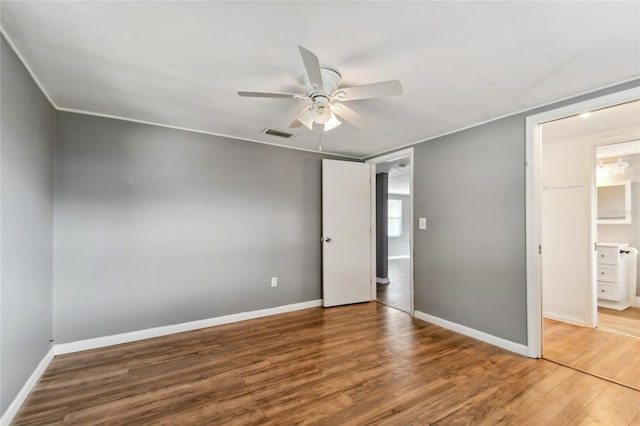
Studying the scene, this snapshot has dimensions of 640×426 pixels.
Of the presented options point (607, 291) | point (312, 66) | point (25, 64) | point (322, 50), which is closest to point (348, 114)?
point (322, 50)

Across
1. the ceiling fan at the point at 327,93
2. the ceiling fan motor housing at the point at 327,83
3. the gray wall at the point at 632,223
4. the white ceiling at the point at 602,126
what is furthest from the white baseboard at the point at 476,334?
the gray wall at the point at 632,223

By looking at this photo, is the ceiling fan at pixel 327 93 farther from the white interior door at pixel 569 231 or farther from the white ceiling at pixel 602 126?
the white interior door at pixel 569 231

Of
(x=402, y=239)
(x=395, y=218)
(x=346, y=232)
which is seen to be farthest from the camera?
(x=402, y=239)

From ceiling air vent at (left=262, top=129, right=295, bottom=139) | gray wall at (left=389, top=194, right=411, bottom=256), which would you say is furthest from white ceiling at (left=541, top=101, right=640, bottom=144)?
gray wall at (left=389, top=194, right=411, bottom=256)

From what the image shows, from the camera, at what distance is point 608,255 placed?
12.9 feet

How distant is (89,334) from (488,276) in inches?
162

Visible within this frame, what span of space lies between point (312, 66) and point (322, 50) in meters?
0.30

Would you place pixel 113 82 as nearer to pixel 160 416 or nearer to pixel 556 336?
pixel 160 416

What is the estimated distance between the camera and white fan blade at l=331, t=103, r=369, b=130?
2143mm

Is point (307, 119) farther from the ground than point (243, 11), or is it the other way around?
point (243, 11)

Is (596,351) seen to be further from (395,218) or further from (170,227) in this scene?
(395,218)

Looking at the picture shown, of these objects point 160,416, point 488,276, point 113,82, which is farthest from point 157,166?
point 488,276

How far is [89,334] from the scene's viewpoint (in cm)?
276

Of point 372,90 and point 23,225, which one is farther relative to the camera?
point 23,225
